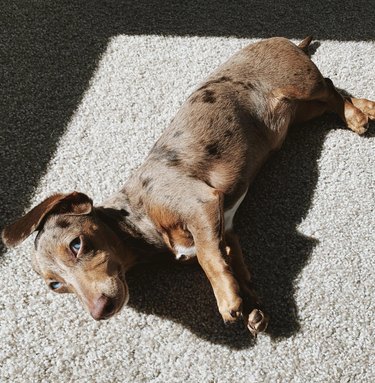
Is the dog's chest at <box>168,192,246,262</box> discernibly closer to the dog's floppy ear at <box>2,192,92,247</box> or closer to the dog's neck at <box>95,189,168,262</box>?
the dog's neck at <box>95,189,168,262</box>

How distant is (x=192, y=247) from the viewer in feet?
7.10

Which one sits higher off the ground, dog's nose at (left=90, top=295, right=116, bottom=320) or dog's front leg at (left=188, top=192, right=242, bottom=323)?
dog's front leg at (left=188, top=192, right=242, bottom=323)

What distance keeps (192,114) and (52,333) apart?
1087mm

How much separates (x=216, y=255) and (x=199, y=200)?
23 cm

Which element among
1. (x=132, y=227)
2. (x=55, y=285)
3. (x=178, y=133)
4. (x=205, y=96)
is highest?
(x=205, y=96)

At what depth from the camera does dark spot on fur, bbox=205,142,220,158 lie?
2.27m

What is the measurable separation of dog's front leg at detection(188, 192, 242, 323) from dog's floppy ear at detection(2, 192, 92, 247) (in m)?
0.44

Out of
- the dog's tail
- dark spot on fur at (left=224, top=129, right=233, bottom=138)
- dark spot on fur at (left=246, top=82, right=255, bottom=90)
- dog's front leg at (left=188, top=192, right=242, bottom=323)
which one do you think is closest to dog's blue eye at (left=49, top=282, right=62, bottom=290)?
dog's front leg at (left=188, top=192, right=242, bottom=323)

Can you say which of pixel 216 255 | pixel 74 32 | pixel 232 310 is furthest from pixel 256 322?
pixel 74 32

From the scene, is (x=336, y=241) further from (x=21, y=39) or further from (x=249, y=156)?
(x=21, y=39)

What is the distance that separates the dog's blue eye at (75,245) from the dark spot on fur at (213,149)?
0.65 meters

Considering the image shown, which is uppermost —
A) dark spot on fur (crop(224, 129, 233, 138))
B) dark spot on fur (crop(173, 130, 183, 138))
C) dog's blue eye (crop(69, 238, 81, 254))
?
dark spot on fur (crop(224, 129, 233, 138))

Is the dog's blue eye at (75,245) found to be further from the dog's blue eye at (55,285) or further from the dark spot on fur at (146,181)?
the dark spot on fur at (146,181)

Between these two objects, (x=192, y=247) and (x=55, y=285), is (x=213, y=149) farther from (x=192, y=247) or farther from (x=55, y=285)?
(x=55, y=285)
